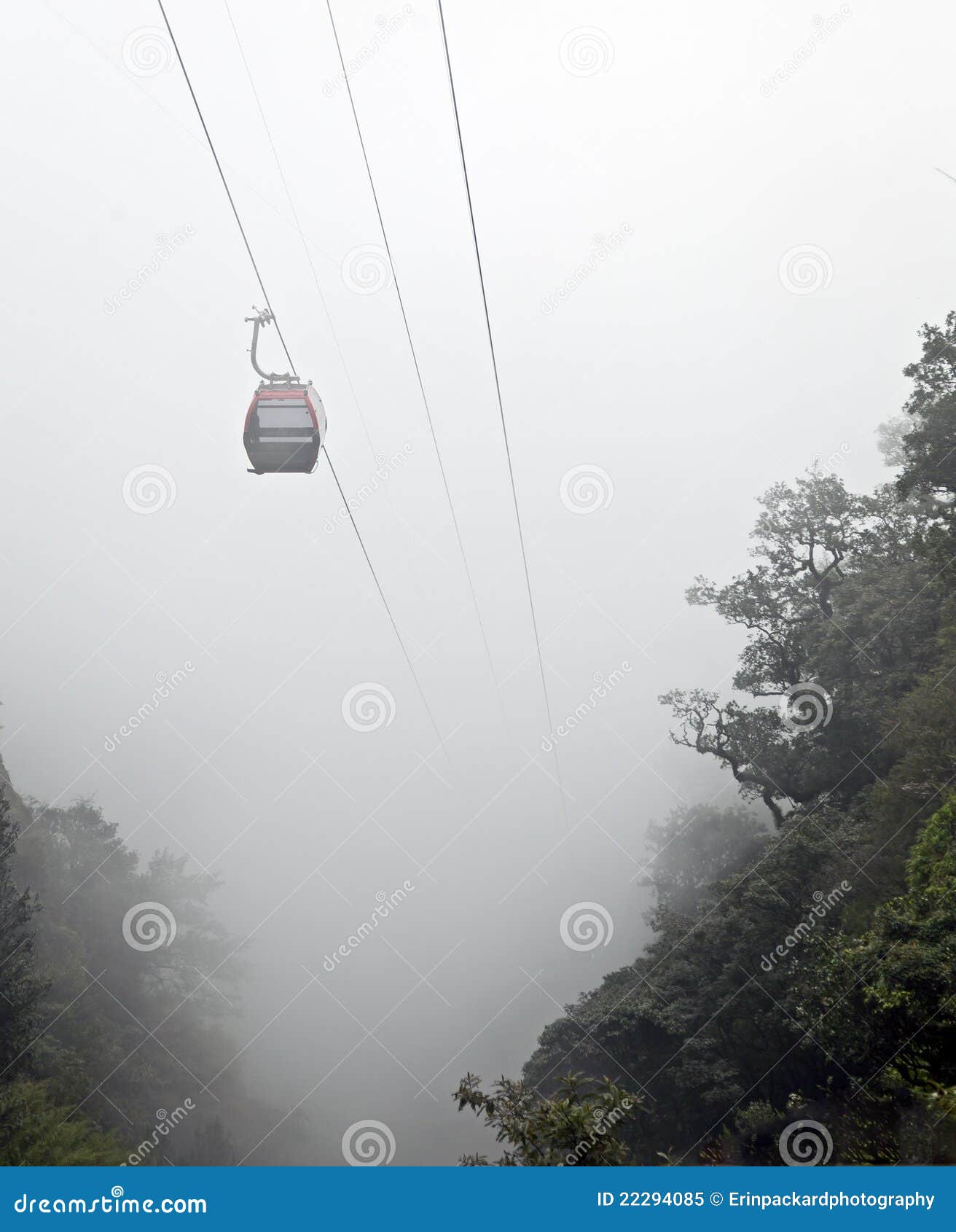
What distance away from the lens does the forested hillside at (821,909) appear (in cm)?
831

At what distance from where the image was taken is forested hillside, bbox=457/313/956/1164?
8312 mm

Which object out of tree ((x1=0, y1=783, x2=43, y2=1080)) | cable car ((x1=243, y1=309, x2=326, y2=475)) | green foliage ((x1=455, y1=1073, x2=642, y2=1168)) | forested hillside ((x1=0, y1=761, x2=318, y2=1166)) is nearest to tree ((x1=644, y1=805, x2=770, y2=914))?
forested hillside ((x1=0, y1=761, x2=318, y2=1166))

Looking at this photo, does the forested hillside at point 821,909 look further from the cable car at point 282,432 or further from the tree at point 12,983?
the tree at point 12,983

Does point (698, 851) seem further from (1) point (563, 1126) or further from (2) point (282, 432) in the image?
(1) point (563, 1126)

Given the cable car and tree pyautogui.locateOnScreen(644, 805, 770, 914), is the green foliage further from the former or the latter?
tree pyautogui.locateOnScreen(644, 805, 770, 914)

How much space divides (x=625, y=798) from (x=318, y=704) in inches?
2493

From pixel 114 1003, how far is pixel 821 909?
34.5m

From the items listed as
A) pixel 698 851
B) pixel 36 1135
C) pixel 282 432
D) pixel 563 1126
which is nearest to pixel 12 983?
pixel 36 1135

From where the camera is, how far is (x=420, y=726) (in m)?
113

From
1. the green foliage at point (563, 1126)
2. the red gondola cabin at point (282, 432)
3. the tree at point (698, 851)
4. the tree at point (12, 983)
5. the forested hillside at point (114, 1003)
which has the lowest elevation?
the forested hillside at point (114, 1003)

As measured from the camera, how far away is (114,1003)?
35.1 m

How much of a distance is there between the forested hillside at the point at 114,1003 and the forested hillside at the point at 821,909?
14709mm

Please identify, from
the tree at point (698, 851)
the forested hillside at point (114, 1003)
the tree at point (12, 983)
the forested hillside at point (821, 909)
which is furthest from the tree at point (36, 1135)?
the tree at point (698, 851)
